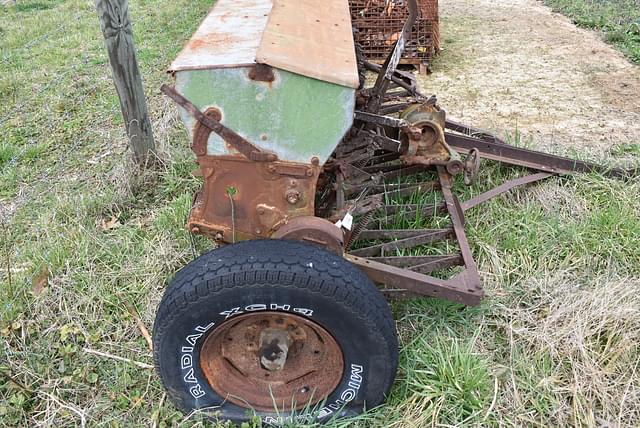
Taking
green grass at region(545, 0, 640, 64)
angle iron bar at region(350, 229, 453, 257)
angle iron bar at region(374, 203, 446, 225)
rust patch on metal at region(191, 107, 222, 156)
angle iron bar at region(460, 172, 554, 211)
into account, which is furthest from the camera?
green grass at region(545, 0, 640, 64)

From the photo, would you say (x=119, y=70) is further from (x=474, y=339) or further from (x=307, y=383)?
(x=474, y=339)

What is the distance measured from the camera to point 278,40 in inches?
84.0

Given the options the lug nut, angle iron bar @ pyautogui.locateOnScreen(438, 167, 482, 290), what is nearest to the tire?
the lug nut

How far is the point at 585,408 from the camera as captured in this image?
91.0 inches

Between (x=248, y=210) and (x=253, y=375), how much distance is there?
0.72 m

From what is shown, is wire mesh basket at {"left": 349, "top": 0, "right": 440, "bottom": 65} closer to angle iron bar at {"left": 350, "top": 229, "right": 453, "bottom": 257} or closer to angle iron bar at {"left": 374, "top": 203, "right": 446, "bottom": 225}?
angle iron bar at {"left": 374, "top": 203, "right": 446, "bottom": 225}

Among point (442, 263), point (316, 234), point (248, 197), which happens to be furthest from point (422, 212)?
point (248, 197)

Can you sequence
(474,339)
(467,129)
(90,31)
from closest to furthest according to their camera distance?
1. (474,339)
2. (467,129)
3. (90,31)

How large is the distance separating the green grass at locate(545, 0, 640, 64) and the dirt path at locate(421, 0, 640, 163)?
163 millimetres

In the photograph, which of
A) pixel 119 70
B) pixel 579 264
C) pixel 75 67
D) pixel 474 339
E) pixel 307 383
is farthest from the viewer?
pixel 75 67

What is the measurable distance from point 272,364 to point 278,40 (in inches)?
52.4

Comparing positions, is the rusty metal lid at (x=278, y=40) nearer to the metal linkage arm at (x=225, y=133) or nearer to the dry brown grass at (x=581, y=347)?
the metal linkage arm at (x=225, y=133)

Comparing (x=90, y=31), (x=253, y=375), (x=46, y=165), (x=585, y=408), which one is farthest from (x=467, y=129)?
(x=90, y=31)

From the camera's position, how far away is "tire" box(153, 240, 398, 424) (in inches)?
77.9
